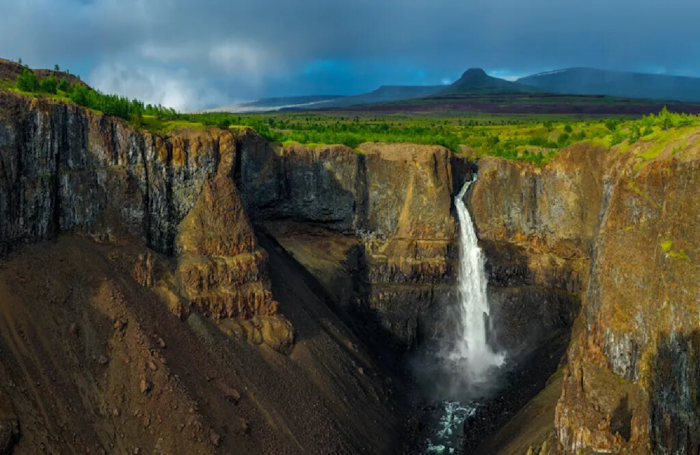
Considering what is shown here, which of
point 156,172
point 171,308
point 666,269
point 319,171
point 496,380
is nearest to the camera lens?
point 666,269

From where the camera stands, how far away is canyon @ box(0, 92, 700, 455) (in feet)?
85.2

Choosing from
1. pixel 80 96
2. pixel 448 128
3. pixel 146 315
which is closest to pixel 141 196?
pixel 80 96

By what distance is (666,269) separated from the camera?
1006 inches

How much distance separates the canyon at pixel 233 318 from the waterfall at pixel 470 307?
2.59m

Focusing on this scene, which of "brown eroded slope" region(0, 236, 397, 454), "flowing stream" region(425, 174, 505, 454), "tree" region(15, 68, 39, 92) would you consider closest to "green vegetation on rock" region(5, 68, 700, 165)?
"tree" region(15, 68, 39, 92)

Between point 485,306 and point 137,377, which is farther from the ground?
point 137,377

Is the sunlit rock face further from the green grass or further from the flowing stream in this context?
the flowing stream

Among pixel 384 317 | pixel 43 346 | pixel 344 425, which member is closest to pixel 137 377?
pixel 43 346

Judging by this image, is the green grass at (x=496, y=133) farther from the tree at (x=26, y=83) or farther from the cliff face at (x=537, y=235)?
the cliff face at (x=537, y=235)

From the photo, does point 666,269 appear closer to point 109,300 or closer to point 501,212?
point 109,300

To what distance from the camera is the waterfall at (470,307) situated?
54906mm

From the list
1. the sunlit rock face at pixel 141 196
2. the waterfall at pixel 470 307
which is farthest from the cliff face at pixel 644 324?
the waterfall at pixel 470 307

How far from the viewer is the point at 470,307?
57.5 metres

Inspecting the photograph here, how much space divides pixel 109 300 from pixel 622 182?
26.7 metres
